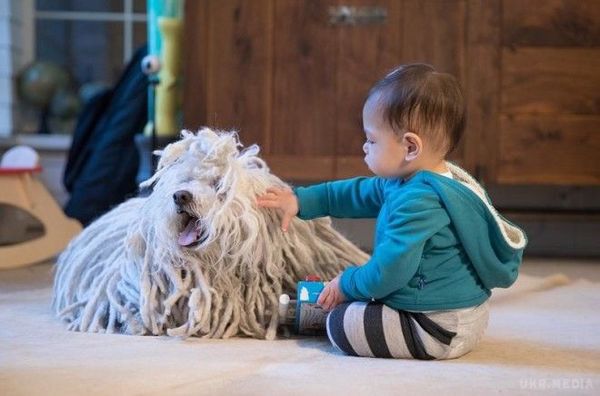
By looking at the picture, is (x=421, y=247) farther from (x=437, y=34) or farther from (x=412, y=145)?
(x=437, y=34)

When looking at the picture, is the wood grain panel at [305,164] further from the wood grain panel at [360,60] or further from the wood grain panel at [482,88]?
the wood grain panel at [482,88]

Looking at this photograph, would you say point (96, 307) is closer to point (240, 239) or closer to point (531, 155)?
point (240, 239)

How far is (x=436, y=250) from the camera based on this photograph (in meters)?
1.13

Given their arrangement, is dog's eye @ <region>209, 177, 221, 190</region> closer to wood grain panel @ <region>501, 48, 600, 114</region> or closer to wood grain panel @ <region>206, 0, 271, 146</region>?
wood grain panel @ <region>206, 0, 271, 146</region>

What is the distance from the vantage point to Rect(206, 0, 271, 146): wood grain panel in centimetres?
204

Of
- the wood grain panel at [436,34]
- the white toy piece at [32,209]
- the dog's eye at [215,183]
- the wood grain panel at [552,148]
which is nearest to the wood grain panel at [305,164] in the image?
the wood grain panel at [436,34]

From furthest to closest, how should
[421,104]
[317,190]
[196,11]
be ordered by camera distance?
[196,11] < [317,190] < [421,104]

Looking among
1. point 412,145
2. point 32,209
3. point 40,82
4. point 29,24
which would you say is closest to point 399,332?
point 412,145

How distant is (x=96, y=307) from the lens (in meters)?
1.29

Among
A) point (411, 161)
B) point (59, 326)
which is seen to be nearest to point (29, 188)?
point (59, 326)

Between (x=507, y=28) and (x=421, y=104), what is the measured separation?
1.02m

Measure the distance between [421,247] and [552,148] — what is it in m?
1.06

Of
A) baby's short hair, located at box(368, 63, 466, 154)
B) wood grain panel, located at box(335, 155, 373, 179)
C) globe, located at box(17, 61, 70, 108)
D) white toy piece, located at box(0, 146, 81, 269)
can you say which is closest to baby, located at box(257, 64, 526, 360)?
baby's short hair, located at box(368, 63, 466, 154)

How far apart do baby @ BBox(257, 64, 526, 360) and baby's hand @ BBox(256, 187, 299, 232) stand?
13 centimetres
